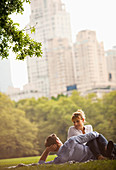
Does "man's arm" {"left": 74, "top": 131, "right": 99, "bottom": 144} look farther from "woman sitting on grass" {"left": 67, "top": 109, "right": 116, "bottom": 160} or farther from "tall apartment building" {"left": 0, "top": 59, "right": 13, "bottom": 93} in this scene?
"tall apartment building" {"left": 0, "top": 59, "right": 13, "bottom": 93}

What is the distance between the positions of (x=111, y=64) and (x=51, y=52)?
23.4ft

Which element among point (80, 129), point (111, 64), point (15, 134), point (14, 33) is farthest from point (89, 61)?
point (14, 33)

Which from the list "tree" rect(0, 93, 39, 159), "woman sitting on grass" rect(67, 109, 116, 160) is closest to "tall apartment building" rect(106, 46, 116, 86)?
"tree" rect(0, 93, 39, 159)

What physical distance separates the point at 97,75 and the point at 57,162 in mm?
33139

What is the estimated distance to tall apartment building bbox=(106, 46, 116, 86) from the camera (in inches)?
1435

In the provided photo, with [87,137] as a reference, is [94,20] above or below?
above

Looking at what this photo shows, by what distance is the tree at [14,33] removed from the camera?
331 cm

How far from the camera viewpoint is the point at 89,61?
37.2 m

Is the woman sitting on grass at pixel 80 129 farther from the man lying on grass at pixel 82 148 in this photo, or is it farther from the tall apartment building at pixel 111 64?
the tall apartment building at pixel 111 64

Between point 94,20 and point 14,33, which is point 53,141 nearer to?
point 14,33

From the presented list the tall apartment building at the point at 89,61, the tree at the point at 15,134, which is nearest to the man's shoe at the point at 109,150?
the tree at the point at 15,134

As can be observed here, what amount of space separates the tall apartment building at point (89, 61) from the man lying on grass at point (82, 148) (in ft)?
107

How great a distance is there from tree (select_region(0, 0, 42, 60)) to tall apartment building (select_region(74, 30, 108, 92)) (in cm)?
3280

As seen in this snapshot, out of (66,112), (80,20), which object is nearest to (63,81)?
(80,20)
